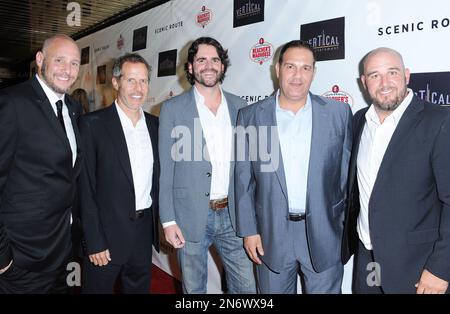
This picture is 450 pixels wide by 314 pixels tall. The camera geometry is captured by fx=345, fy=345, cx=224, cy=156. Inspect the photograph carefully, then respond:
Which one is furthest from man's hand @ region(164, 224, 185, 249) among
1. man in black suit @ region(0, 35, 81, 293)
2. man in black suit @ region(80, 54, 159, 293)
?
man in black suit @ region(0, 35, 81, 293)

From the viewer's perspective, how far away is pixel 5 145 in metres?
1.72

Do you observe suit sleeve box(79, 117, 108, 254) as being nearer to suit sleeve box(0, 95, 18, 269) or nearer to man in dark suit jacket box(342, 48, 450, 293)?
suit sleeve box(0, 95, 18, 269)

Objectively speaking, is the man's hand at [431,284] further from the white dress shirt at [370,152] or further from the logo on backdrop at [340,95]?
the logo on backdrop at [340,95]

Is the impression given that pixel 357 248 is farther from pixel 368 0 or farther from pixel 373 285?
pixel 368 0

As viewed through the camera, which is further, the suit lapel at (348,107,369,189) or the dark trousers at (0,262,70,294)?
the suit lapel at (348,107,369,189)

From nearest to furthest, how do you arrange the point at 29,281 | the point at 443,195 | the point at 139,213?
1. the point at 443,195
2. the point at 29,281
3. the point at 139,213

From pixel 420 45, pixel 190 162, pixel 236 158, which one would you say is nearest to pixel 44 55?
pixel 190 162

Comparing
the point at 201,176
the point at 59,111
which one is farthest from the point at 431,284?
the point at 59,111

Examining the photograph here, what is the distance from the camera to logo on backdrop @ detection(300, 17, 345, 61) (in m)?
2.59

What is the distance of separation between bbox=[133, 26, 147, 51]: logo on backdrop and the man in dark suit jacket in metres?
3.72

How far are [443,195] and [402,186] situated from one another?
178 millimetres

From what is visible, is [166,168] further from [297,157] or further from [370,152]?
[370,152]

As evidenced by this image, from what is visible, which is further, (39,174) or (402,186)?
(39,174)
